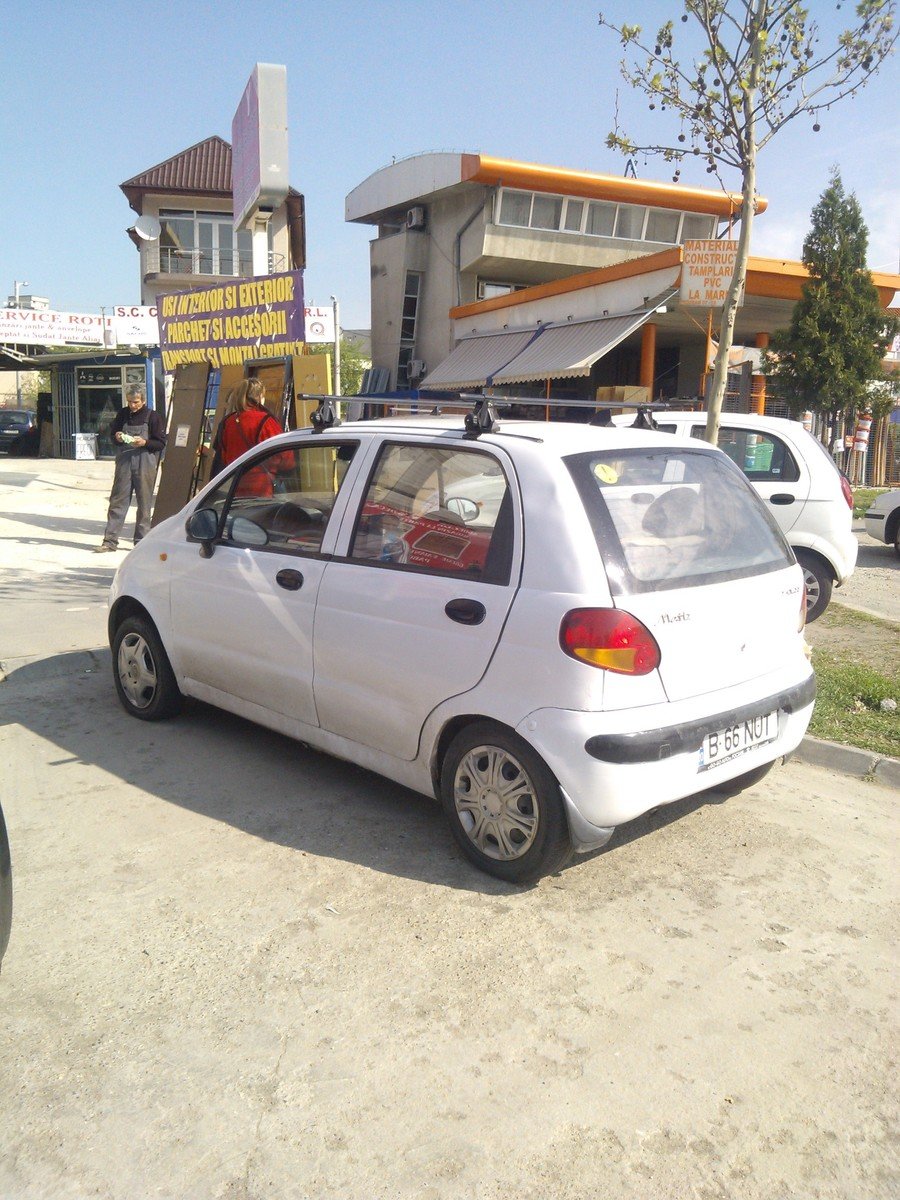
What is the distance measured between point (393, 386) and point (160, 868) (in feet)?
108

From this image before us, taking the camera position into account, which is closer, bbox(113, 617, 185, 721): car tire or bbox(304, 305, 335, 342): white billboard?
bbox(113, 617, 185, 721): car tire

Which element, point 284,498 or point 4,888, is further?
point 284,498

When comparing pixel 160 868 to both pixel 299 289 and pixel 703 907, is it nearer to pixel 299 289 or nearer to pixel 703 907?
pixel 703 907

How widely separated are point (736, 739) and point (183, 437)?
32.0 feet

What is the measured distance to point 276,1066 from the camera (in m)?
2.78

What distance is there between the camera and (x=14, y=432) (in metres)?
35.2

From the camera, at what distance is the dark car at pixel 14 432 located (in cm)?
3484

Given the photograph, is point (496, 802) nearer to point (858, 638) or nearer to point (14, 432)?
point (858, 638)

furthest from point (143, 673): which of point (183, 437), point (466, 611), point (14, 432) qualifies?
point (14, 432)

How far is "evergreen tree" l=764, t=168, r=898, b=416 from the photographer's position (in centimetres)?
2320

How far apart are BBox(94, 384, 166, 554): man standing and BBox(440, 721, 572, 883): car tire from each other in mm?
8563

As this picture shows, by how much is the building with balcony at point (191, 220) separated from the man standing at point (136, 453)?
31.5 metres

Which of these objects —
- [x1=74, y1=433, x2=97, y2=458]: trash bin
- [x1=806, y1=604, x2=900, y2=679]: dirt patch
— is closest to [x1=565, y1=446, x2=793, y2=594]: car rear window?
[x1=806, y1=604, x2=900, y2=679]: dirt patch

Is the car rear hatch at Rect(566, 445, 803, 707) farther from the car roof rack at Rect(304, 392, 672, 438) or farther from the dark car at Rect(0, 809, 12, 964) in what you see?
the dark car at Rect(0, 809, 12, 964)
